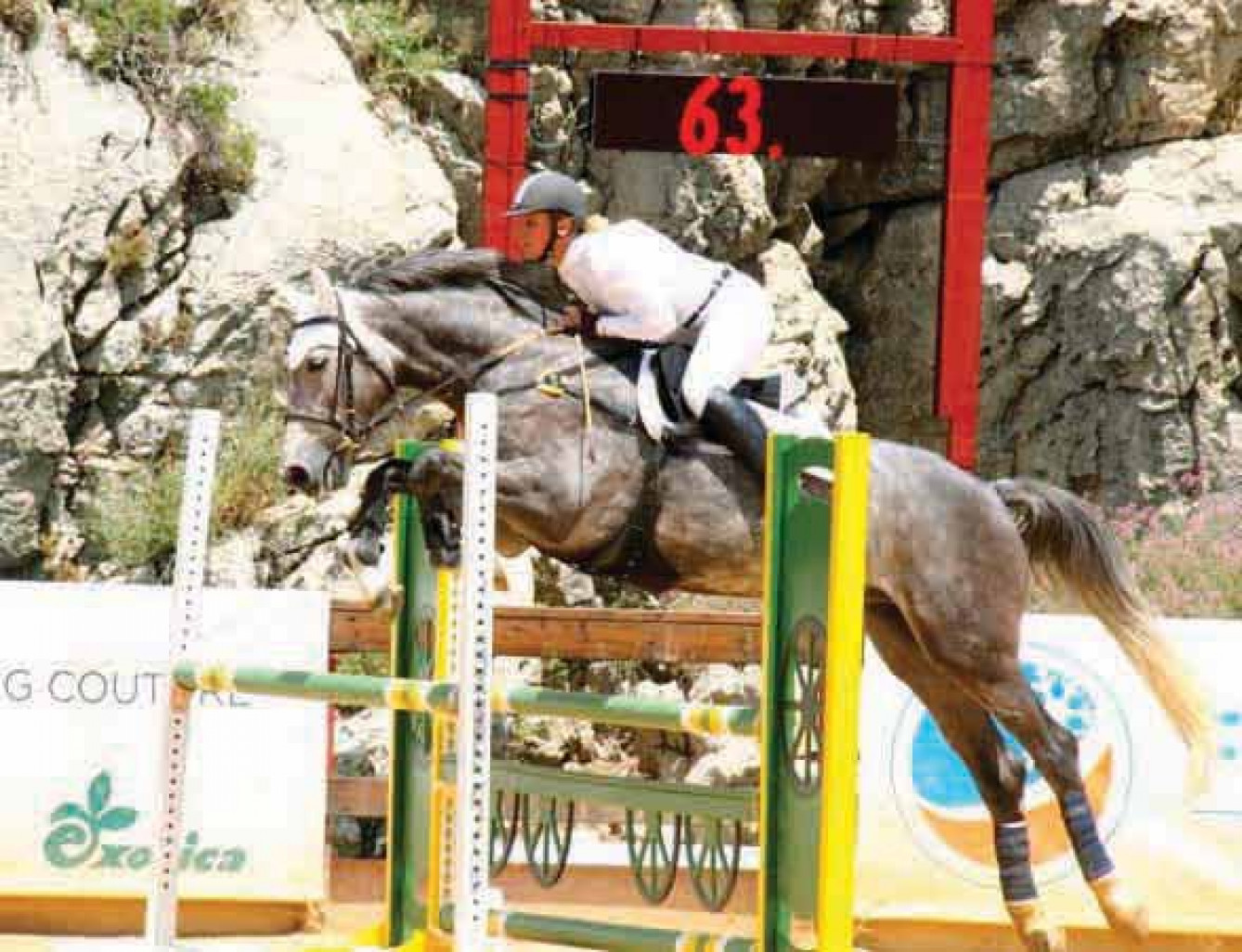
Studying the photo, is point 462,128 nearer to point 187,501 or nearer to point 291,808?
point 291,808

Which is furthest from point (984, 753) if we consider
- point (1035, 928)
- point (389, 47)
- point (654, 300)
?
point (389, 47)

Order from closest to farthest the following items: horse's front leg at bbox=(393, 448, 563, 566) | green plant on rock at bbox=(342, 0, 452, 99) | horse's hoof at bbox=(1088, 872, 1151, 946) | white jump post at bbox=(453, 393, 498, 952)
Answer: white jump post at bbox=(453, 393, 498, 952)
horse's front leg at bbox=(393, 448, 563, 566)
horse's hoof at bbox=(1088, 872, 1151, 946)
green plant on rock at bbox=(342, 0, 452, 99)

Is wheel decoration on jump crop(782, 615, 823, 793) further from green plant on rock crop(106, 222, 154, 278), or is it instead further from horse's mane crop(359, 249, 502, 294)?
green plant on rock crop(106, 222, 154, 278)

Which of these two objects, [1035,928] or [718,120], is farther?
[718,120]

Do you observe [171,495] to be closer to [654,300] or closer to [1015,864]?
[654,300]

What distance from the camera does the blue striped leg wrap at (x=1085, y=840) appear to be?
16.8 ft

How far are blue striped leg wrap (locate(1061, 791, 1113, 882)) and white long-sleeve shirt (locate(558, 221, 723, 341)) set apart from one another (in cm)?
141

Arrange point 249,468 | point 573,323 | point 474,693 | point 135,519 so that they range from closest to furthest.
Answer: point 474,693, point 573,323, point 135,519, point 249,468

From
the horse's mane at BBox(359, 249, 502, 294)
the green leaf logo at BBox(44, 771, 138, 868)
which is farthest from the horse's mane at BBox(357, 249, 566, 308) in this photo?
the green leaf logo at BBox(44, 771, 138, 868)

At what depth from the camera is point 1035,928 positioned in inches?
202

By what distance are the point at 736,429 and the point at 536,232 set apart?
2.02ft

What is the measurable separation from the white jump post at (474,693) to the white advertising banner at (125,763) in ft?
7.29

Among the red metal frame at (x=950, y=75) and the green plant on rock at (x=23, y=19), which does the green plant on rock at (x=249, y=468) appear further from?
the green plant on rock at (x=23, y=19)

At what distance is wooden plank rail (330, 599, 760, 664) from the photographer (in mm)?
7000
